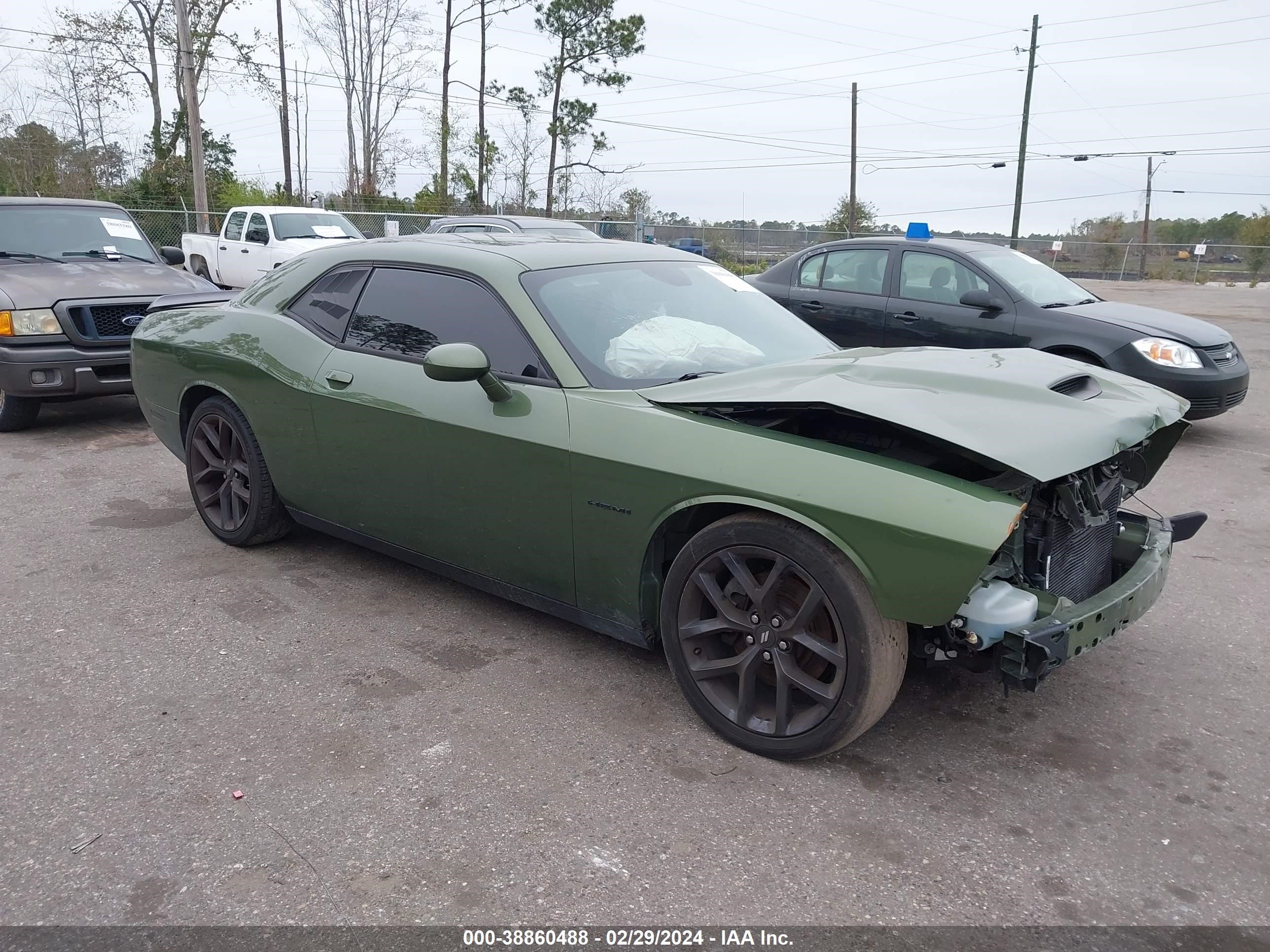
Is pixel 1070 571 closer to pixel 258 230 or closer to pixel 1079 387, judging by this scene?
pixel 1079 387

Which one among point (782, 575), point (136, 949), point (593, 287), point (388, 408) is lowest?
point (136, 949)

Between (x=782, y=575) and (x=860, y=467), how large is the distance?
39cm

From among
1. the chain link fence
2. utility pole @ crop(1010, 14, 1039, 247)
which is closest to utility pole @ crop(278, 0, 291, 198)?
the chain link fence

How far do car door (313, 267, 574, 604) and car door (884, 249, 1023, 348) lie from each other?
16.1ft

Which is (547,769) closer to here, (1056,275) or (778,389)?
(778,389)

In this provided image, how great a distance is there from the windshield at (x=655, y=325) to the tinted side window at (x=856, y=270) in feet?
14.2

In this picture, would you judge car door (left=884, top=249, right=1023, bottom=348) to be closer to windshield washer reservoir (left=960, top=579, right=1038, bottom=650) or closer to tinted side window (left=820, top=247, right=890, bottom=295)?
tinted side window (left=820, top=247, right=890, bottom=295)

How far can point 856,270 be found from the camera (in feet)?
27.3

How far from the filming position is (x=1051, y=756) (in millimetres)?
2990

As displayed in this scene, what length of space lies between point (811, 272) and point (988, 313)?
5.85ft

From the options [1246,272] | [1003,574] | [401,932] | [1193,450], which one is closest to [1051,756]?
[1003,574]

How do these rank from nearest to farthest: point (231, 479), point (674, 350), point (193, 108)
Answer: point (674, 350) → point (231, 479) → point (193, 108)

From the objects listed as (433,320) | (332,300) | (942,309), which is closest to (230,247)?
(942,309)

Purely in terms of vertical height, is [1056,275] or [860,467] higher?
[1056,275]
